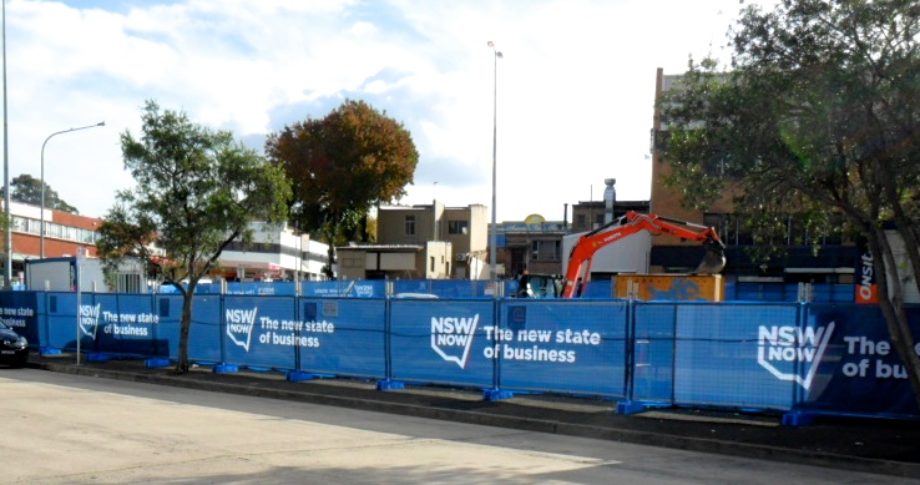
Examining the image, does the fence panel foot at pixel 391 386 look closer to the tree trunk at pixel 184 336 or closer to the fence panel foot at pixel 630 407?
the fence panel foot at pixel 630 407

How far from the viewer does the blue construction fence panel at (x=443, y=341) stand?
1717cm

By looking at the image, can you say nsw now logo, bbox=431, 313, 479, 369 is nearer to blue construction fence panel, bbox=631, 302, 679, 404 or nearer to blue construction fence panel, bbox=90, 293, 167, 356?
blue construction fence panel, bbox=631, 302, 679, 404

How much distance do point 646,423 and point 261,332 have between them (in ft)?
31.6

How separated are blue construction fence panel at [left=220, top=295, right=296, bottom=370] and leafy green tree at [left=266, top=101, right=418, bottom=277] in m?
46.7

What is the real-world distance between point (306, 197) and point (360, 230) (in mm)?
9046

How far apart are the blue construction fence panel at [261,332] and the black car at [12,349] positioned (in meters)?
5.65

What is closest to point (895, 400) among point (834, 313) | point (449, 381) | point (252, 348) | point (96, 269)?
point (834, 313)

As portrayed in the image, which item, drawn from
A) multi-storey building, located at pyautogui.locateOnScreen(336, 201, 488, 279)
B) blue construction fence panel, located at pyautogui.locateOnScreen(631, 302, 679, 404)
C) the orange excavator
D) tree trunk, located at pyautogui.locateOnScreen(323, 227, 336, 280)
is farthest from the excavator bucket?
multi-storey building, located at pyautogui.locateOnScreen(336, 201, 488, 279)

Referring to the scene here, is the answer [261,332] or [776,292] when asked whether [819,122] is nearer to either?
[261,332]

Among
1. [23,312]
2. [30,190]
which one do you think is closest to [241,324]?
[23,312]

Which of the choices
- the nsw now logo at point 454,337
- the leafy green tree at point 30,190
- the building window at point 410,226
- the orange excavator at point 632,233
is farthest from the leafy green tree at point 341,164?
the leafy green tree at point 30,190

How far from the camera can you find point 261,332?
2092cm

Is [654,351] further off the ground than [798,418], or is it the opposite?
[654,351]

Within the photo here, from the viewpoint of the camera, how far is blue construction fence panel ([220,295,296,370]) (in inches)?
797
